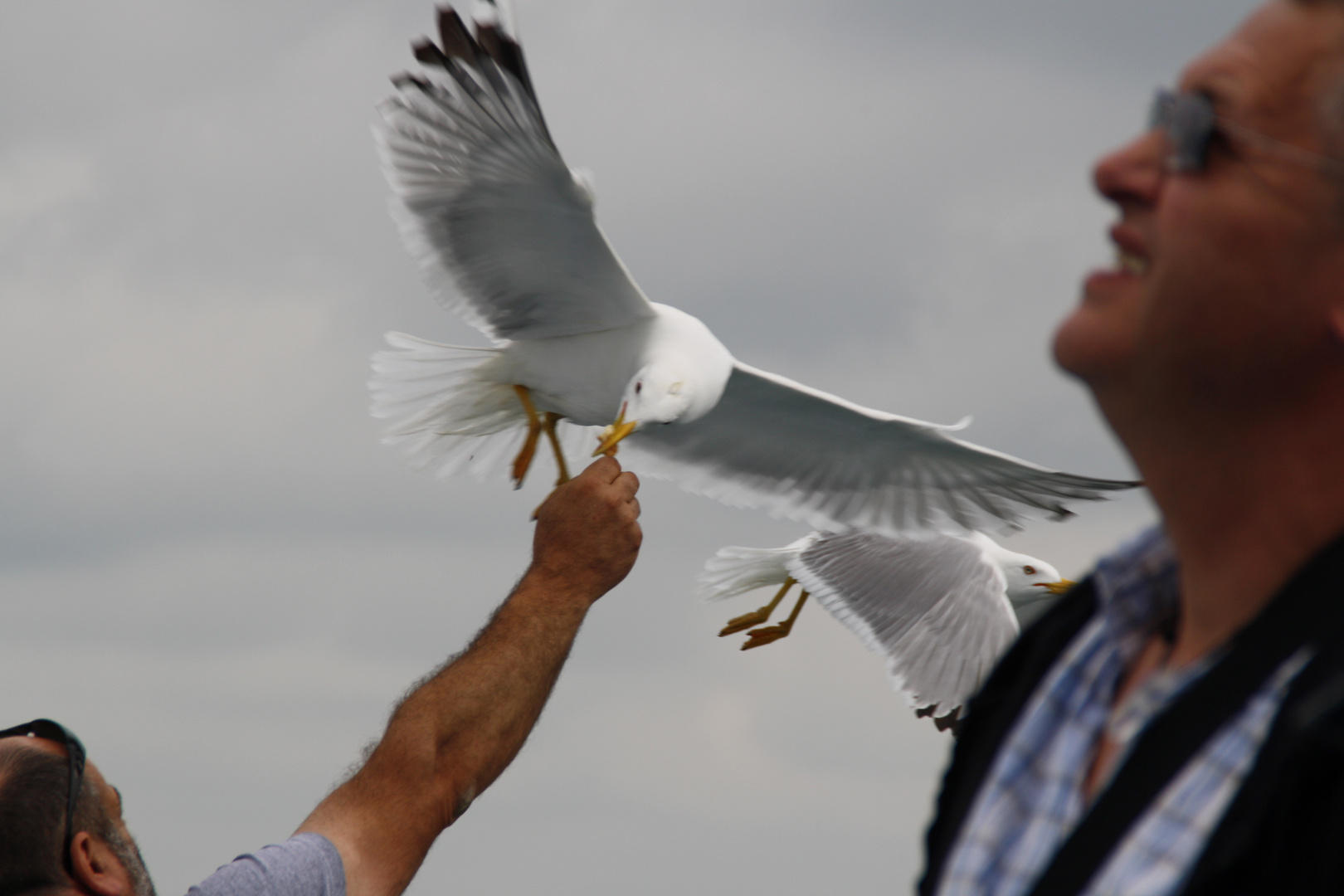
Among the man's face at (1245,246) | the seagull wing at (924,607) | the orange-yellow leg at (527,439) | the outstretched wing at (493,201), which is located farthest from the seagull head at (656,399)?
the seagull wing at (924,607)

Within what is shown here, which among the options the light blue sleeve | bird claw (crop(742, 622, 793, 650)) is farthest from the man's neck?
bird claw (crop(742, 622, 793, 650))

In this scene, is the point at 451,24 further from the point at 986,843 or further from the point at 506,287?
the point at 986,843

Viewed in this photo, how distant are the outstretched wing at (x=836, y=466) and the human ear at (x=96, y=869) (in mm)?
2039

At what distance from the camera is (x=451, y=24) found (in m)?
3.08

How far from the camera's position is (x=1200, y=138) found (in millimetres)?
734

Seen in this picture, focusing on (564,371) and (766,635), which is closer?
(564,371)

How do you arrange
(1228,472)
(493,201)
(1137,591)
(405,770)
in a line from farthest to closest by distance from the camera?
(493,201)
(405,770)
(1137,591)
(1228,472)

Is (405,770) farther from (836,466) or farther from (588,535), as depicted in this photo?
(836,466)

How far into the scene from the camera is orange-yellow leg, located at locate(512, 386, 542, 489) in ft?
12.2

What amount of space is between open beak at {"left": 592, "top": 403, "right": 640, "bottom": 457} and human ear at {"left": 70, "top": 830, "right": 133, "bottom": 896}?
4.42 feet

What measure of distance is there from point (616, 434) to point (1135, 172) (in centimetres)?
236

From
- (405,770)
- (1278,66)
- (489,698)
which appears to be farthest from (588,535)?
(1278,66)

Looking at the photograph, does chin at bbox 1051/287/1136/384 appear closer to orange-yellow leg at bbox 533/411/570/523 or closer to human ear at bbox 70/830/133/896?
human ear at bbox 70/830/133/896

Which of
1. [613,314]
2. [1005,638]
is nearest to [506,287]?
[613,314]
